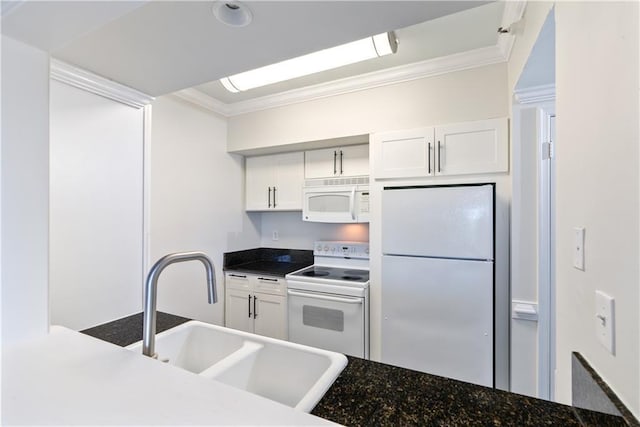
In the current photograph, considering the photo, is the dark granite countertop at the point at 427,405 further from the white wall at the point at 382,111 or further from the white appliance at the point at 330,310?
the white wall at the point at 382,111

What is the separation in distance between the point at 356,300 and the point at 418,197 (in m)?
0.92

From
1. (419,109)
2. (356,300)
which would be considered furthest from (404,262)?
(419,109)

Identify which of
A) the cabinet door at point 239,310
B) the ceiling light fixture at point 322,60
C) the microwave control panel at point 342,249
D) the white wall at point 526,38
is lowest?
the cabinet door at point 239,310

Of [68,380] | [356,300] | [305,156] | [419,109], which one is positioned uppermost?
[419,109]

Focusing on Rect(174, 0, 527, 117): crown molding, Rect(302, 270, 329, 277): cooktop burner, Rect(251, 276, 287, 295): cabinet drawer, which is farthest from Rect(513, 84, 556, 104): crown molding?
Rect(251, 276, 287, 295): cabinet drawer

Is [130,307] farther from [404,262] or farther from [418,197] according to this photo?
[418,197]

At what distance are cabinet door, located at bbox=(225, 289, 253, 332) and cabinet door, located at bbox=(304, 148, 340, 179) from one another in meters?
1.38

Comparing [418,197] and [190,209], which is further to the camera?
[190,209]

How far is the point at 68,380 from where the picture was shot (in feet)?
1.99

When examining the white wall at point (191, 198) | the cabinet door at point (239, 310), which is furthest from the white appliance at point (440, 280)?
the white wall at point (191, 198)

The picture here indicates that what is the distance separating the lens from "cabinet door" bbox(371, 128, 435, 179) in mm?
2143

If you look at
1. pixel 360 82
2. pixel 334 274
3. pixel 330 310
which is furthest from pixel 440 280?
pixel 360 82

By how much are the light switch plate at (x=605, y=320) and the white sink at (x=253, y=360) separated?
657mm

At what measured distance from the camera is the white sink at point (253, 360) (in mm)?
1004
